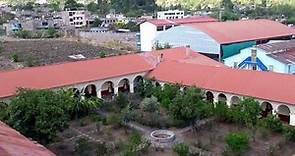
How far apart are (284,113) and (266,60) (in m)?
7.21

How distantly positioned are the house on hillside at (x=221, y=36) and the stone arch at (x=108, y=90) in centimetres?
1088

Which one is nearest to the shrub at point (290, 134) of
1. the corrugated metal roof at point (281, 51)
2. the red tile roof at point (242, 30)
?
the corrugated metal roof at point (281, 51)

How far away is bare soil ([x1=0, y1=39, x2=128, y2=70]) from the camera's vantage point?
3269 cm

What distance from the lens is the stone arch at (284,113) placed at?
1766cm

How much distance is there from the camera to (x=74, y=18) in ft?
205

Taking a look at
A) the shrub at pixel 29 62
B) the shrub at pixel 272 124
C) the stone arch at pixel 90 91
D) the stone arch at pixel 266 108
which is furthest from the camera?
the shrub at pixel 29 62

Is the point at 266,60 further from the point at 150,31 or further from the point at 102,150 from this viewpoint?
the point at 150,31

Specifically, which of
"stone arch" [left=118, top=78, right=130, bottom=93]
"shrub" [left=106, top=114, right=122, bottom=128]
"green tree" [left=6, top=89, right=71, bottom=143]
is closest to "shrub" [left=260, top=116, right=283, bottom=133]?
"shrub" [left=106, top=114, right=122, bottom=128]

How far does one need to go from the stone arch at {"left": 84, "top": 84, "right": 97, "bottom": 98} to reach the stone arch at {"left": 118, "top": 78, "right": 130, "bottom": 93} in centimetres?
160

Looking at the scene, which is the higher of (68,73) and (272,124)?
(68,73)

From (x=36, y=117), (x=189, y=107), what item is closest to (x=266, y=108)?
(x=189, y=107)

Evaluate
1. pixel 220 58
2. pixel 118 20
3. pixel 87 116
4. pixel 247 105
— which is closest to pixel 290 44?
pixel 220 58

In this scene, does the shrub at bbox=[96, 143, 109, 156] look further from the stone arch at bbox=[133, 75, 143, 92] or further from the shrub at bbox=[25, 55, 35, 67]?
the shrub at bbox=[25, 55, 35, 67]

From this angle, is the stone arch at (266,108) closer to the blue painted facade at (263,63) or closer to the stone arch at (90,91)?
the blue painted facade at (263,63)
